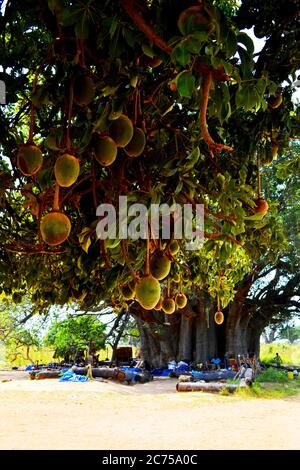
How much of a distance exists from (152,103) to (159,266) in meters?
0.60

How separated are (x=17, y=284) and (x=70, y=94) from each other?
9.14 ft

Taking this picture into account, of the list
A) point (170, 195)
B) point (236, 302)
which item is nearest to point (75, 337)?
point (236, 302)

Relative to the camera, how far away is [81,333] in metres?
17.4

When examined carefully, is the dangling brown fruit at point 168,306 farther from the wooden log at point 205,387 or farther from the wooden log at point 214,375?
the wooden log at point 214,375

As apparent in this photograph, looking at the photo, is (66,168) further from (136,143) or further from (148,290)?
(148,290)

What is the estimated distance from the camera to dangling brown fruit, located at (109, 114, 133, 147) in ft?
4.96

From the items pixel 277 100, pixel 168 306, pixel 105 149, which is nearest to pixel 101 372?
pixel 168 306

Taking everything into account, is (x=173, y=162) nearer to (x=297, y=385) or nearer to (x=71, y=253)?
(x=71, y=253)

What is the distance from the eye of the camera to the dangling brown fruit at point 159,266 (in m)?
1.88

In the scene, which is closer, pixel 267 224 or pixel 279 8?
pixel 279 8

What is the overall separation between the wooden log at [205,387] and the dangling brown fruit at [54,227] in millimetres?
10428

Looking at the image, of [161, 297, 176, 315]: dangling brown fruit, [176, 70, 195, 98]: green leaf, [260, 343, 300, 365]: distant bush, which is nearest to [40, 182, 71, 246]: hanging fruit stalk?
[176, 70, 195, 98]: green leaf

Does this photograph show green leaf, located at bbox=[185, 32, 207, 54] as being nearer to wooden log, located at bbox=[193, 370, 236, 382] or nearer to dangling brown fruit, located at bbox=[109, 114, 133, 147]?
dangling brown fruit, located at bbox=[109, 114, 133, 147]

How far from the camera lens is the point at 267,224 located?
261 centimetres
